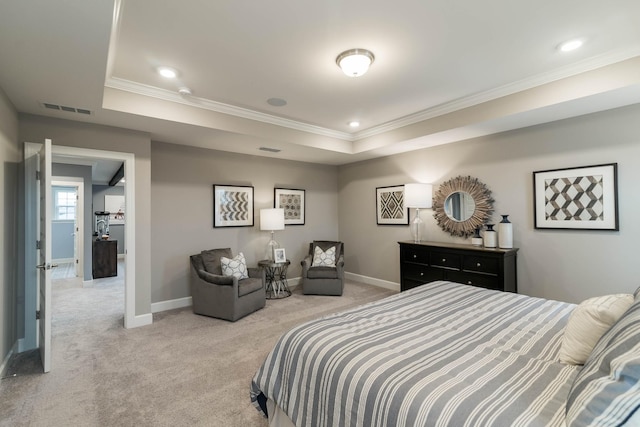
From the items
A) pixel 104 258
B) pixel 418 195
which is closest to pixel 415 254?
pixel 418 195

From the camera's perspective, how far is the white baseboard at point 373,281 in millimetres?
5161

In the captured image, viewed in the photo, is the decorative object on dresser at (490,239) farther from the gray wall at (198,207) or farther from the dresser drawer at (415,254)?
the gray wall at (198,207)

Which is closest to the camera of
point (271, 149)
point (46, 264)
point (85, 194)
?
A: point (46, 264)

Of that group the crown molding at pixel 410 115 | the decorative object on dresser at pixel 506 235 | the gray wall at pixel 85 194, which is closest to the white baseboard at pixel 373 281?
the decorative object on dresser at pixel 506 235

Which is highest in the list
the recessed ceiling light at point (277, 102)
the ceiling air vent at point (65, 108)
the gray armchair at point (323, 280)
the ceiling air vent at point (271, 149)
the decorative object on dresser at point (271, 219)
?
the recessed ceiling light at point (277, 102)

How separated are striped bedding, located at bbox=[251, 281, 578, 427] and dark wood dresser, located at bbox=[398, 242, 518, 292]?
57.3 inches

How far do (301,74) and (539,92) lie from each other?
2408 millimetres

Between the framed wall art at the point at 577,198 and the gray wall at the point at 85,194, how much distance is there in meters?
7.58

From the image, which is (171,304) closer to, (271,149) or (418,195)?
(271,149)

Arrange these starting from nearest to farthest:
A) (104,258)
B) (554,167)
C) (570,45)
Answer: (570,45) < (554,167) < (104,258)

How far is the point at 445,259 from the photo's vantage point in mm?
3951

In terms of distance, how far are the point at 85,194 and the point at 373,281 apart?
5949 mm

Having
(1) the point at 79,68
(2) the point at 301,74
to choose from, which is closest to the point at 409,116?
(2) the point at 301,74

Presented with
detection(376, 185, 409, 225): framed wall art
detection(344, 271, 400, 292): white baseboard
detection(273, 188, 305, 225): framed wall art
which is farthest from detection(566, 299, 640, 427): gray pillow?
detection(273, 188, 305, 225): framed wall art
